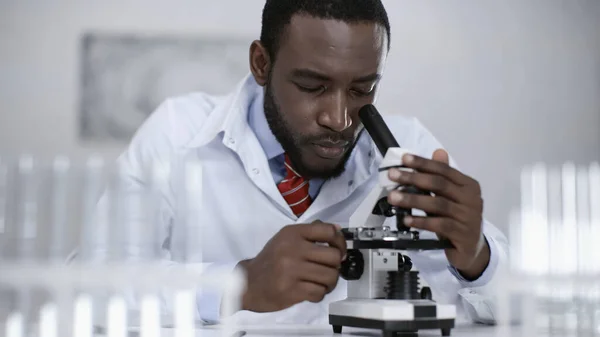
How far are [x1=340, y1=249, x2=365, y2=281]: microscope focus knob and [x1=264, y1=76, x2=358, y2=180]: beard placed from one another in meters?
0.38

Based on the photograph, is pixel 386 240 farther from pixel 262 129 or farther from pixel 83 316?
pixel 262 129

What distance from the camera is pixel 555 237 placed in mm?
1930

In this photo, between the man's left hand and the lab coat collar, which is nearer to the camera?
the man's left hand

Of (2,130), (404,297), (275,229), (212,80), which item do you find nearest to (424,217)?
(404,297)

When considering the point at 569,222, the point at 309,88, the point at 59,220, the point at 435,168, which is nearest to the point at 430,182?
the point at 435,168

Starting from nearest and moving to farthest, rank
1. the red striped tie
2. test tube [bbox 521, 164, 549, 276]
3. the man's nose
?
the man's nose < the red striped tie < test tube [bbox 521, 164, 549, 276]

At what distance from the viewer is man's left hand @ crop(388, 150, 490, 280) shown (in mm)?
1016

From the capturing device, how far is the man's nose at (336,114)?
134 centimetres

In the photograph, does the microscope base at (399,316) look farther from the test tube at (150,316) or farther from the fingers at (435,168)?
the test tube at (150,316)

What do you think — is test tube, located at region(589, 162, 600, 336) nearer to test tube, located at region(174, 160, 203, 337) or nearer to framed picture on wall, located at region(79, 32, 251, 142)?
test tube, located at region(174, 160, 203, 337)

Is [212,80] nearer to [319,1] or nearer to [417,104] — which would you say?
[417,104]

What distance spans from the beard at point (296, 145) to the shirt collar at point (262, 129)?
2 cm

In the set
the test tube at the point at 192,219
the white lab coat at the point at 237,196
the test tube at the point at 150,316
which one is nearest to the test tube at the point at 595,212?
the white lab coat at the point at 237,196

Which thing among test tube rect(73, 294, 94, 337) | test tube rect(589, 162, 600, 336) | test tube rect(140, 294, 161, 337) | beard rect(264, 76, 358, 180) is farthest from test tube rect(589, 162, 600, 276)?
test tube rect(73, 294, 94, 337)
